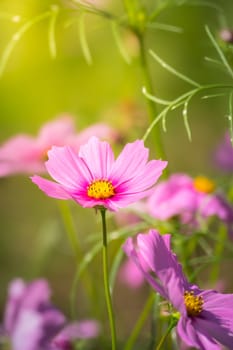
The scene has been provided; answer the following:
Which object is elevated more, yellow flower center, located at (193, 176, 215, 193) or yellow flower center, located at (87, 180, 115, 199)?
yellow flower center, located at (193, 176, 215, 193)

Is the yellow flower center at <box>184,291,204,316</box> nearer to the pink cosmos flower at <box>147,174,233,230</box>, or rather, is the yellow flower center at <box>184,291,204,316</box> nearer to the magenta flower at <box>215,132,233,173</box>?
the pink cosmos flower at <box>147,174,233,230</box>

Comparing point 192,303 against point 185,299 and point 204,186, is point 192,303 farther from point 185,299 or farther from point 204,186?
point 204,186

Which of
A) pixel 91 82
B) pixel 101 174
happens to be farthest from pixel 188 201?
pixel 91 82

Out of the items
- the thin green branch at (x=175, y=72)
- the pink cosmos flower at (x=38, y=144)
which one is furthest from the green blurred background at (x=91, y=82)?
the thin green branch at (x=175, y=72)

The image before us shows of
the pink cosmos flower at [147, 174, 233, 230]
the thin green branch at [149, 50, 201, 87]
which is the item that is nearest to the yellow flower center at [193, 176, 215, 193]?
the pink cosmos flower at [147, 174, 233, 230]

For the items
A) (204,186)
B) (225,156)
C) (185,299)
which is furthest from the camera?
(225,156)

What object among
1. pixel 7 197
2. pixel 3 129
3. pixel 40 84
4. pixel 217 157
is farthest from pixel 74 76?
pixel 217 157
